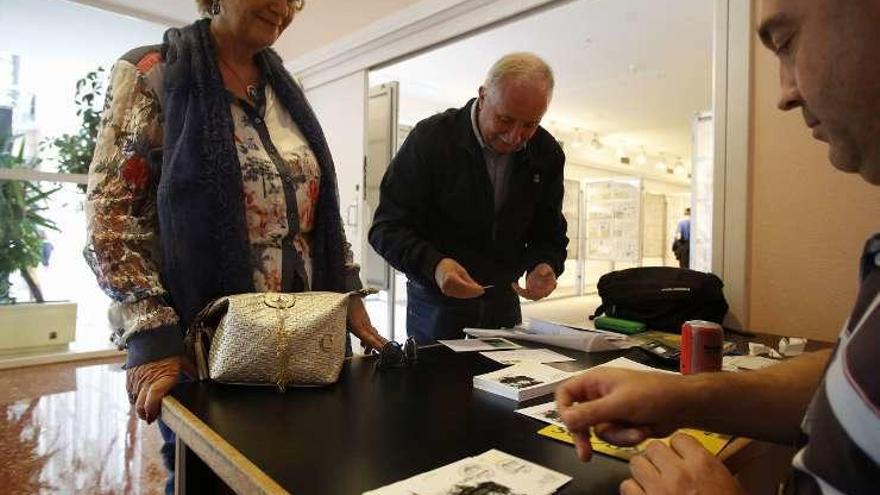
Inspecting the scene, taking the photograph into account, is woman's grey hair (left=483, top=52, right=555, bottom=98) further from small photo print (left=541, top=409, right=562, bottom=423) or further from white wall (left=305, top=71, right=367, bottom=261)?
white wall (left=305, top=71, right=367, bottom=261)

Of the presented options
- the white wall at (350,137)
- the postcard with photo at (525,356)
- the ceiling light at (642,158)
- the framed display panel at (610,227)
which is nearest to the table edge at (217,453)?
the postcard with photo at (525,356)

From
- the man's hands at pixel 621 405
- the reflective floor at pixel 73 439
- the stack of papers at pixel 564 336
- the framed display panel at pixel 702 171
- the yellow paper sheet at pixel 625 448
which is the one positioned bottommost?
the reflective floor at pixel 73 439

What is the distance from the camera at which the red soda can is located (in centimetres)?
102

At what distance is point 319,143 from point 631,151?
9.14 metres

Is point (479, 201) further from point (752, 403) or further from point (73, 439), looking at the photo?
point (73, 439)

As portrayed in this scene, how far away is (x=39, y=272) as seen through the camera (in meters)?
4.02

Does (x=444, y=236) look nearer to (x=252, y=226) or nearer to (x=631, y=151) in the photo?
(x=252, y=226)

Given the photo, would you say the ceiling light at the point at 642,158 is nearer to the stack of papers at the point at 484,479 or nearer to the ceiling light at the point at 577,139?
the ceiling light at the point at 577,139

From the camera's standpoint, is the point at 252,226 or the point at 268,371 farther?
the point at 252,226

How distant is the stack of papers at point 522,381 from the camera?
3.02ft

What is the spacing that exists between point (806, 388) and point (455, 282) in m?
0.82

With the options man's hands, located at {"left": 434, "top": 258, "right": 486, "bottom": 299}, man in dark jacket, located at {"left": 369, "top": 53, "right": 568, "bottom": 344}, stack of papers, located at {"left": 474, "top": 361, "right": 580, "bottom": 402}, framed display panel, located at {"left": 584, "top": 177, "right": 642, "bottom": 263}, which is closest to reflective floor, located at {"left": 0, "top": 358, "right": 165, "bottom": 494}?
man in dark jacket, located at {"left": 369, "top": 53, "right": 568, "bottom": 344}

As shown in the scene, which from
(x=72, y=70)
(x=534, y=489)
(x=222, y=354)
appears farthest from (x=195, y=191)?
(x=72, y=70)

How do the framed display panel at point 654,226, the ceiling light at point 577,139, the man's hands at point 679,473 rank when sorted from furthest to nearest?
1. the framed display panel at point 654,226
2. the ceiling light at point 577,139
3. the man's hands at point 679,473
